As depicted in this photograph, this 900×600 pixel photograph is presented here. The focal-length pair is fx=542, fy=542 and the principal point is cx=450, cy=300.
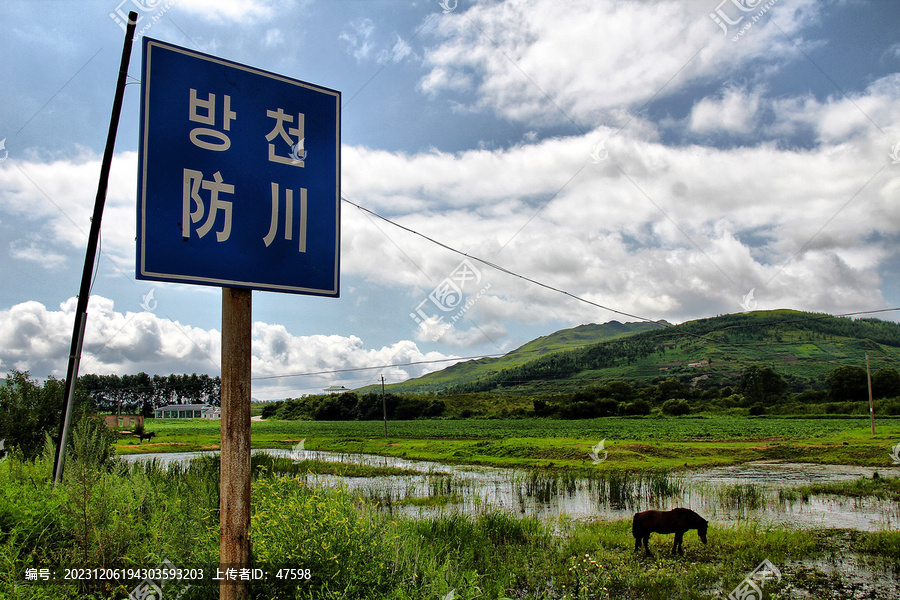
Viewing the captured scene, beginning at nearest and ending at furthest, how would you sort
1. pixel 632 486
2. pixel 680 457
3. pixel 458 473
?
1. pixel 632 486
2. pixel 458 473
3. pixel 680 457

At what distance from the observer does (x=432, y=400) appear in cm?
8781

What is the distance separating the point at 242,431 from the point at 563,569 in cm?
656

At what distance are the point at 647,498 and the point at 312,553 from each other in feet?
48.4

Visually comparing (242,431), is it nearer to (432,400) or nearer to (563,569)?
(563,569)

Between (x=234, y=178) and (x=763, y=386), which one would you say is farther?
(x=763, y=386)

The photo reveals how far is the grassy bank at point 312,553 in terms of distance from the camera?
3600 millimetres

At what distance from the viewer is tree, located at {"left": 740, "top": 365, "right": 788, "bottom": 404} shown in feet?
268

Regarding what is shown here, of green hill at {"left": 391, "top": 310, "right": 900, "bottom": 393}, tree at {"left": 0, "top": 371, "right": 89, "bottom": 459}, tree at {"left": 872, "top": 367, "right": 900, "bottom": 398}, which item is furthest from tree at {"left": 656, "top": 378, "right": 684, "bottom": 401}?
tree at {"left": 0, "top": 371, "right": 89, "bottom": 459}

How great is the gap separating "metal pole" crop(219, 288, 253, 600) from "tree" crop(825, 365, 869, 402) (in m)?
88.8

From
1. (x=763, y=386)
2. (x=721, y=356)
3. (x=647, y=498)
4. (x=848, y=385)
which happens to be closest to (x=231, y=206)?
(x=647, y=498)

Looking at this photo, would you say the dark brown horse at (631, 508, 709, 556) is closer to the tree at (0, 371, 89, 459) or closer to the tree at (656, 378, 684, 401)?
the tree at (0, 371, 89, 459)

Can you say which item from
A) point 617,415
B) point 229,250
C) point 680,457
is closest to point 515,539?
point 229,250

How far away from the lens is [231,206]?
324 cm

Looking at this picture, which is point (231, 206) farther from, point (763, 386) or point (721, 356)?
point (721, 356)
